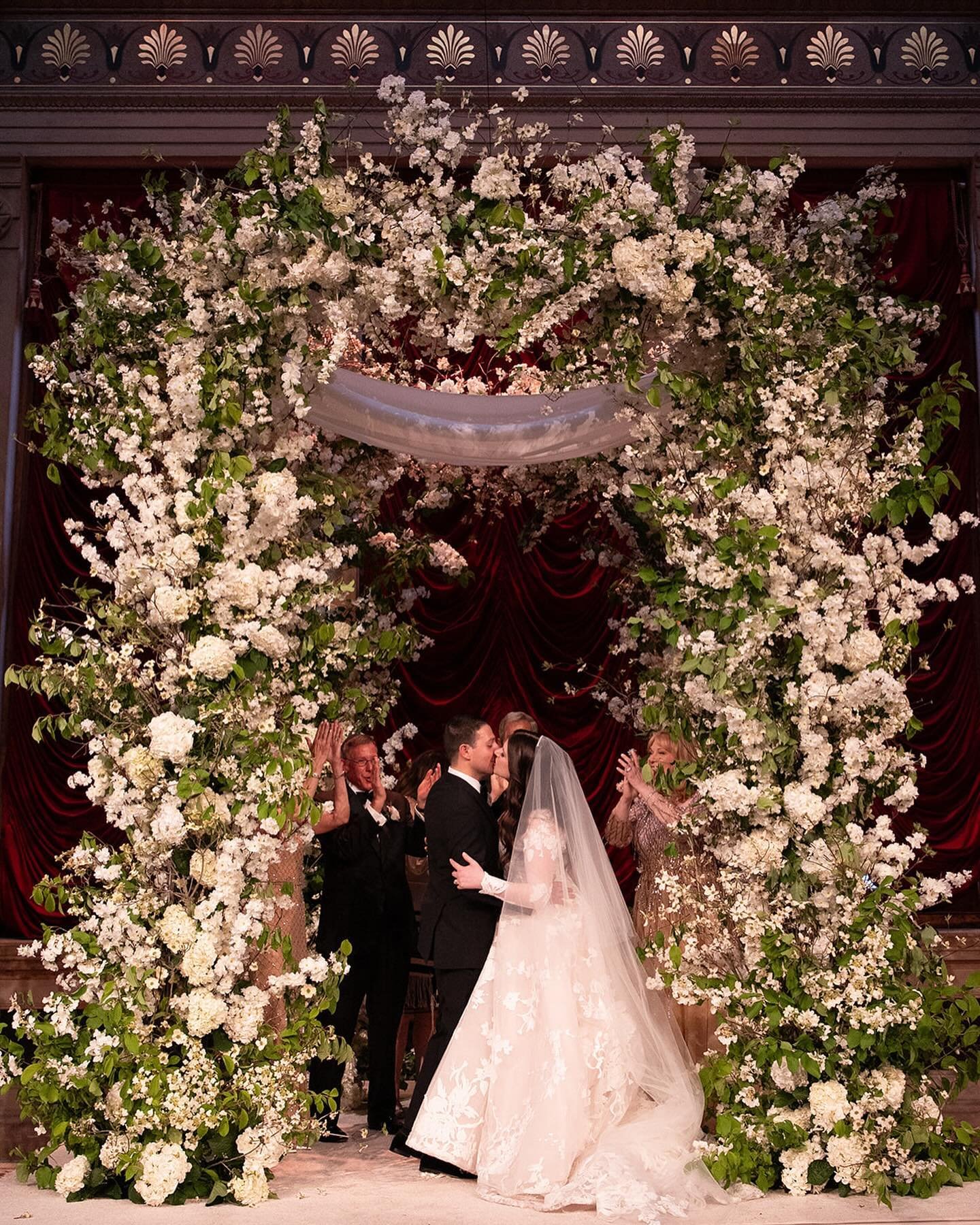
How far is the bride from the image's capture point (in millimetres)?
4492

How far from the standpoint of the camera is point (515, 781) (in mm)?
5082

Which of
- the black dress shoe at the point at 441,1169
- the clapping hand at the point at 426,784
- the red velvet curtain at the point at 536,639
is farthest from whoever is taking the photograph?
the red velvet curtain at the point at 536,639

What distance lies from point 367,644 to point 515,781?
775 millimetres

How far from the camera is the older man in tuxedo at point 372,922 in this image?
5758 mm

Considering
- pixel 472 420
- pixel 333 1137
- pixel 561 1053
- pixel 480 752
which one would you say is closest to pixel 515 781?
pixel 480 752

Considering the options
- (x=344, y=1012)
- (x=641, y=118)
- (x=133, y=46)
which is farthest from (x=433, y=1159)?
(x=133, y=46)

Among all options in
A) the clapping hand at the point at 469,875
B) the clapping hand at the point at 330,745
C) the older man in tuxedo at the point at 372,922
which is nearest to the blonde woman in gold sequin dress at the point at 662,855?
the clapping hand at the point at 469,875

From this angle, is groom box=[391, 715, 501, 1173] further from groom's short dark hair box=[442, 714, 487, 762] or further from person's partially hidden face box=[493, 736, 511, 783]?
person's partially hidden face box=[493, 736, 511, 783]

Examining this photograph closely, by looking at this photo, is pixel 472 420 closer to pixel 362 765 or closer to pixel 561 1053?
pixel 362 765

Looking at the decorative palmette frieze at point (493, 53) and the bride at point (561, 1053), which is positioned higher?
the decorative palmette frieze at point (493, 53)

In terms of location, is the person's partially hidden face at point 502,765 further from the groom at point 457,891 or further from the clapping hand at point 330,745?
the clapping hand at point 330,745

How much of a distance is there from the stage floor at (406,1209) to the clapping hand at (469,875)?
105 centimetres

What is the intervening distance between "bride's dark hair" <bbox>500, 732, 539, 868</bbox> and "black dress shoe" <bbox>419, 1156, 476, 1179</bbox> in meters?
1.12

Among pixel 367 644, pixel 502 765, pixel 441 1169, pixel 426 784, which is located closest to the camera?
pixel 441 1169
